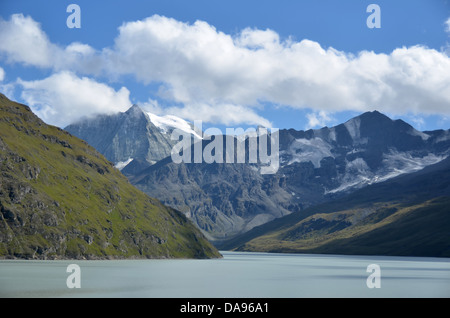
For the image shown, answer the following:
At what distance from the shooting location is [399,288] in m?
132

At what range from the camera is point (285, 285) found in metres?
138
